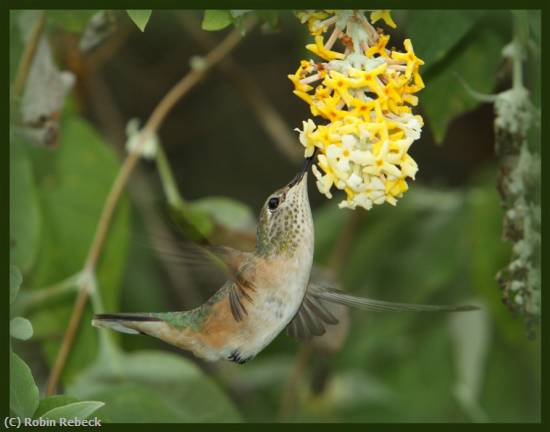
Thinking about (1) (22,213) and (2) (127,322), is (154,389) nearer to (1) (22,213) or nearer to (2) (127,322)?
→ (1) (22,213)

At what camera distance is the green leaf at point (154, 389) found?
78.0 inches

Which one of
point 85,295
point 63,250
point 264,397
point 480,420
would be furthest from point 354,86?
point 264,397

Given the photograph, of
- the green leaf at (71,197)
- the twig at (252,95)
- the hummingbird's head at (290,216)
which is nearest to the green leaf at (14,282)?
the hummingbird's head at (290,216)

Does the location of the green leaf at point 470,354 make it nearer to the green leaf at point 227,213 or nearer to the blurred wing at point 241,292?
the green leaf at point 227,213

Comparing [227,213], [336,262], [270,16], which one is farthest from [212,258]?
[336,262]

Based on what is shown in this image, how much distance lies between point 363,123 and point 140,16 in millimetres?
462

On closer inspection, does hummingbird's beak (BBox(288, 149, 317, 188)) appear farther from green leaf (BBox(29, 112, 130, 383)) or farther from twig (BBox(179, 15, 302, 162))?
twig (BBox(179, 15, 302, 162))

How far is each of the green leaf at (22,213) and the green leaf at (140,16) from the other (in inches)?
25.8

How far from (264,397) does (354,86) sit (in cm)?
223

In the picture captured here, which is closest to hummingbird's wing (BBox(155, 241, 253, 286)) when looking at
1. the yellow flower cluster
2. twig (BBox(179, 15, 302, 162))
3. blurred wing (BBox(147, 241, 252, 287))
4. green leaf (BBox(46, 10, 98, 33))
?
blurred wing (BBox(147, 241, 252, 287))

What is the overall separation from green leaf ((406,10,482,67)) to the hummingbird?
0.43 m

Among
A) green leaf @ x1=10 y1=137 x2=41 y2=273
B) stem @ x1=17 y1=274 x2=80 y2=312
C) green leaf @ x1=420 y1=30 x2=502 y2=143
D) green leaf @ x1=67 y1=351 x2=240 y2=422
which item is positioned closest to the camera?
green leaf @ x1=420 y1=30 x2=502 y2=143

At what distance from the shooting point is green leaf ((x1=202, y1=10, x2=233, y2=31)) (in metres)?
1.58

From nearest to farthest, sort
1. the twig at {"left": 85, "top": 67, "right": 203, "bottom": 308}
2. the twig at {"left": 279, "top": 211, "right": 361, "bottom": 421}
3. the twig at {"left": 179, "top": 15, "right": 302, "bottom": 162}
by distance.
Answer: the twig at {"left": 279, "top": 211, "right": 361, "bottom": 421}, the twig at {"left": 179, "top": 15, "right": 302, "bottom": 162}, the twig at {"left": 85, "top": 67, "right": 203, "bottom": 308}
